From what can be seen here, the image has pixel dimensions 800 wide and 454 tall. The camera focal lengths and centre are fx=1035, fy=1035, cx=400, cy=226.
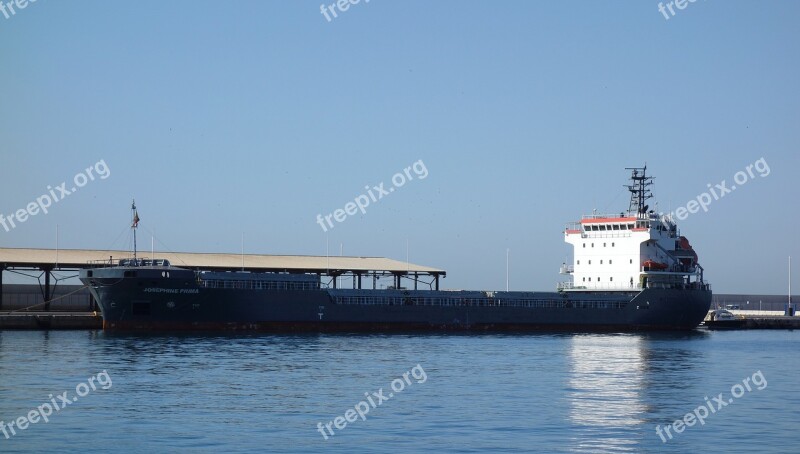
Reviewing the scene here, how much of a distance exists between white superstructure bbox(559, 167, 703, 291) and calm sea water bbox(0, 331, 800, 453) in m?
20.2

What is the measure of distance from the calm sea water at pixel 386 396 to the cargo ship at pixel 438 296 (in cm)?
484

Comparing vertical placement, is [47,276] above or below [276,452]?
above

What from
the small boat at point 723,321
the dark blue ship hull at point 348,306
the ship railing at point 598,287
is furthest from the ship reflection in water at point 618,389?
the small boat at point 723,321

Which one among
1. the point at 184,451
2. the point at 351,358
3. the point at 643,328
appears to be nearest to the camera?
the point at 184,451

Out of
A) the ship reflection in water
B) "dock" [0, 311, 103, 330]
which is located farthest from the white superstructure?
"dock" [0, 311, 103, 330]

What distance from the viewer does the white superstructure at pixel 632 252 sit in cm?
7556

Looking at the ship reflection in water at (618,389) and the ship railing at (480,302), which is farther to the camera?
the ship railing at (480,302)

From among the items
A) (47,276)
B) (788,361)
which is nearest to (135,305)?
(47,276)

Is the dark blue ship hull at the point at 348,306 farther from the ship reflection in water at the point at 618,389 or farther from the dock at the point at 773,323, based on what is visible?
the dock at the point at 773,323

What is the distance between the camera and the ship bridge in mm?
69500

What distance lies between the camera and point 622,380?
130ft

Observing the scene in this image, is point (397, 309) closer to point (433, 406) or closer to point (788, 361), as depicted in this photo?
point (788, 361)

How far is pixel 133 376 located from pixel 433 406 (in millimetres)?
12124

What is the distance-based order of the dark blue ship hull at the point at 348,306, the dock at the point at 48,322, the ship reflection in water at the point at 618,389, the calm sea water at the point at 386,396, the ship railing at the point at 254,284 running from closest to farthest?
1. the calm sea water at the point at 386,396
2. the ship reflection in water at the point at 618,389
3. the dark blue ship hull at the point at 348,306
4. the ship railing at the point at 254,284
5. the dock at the point at 48,322
